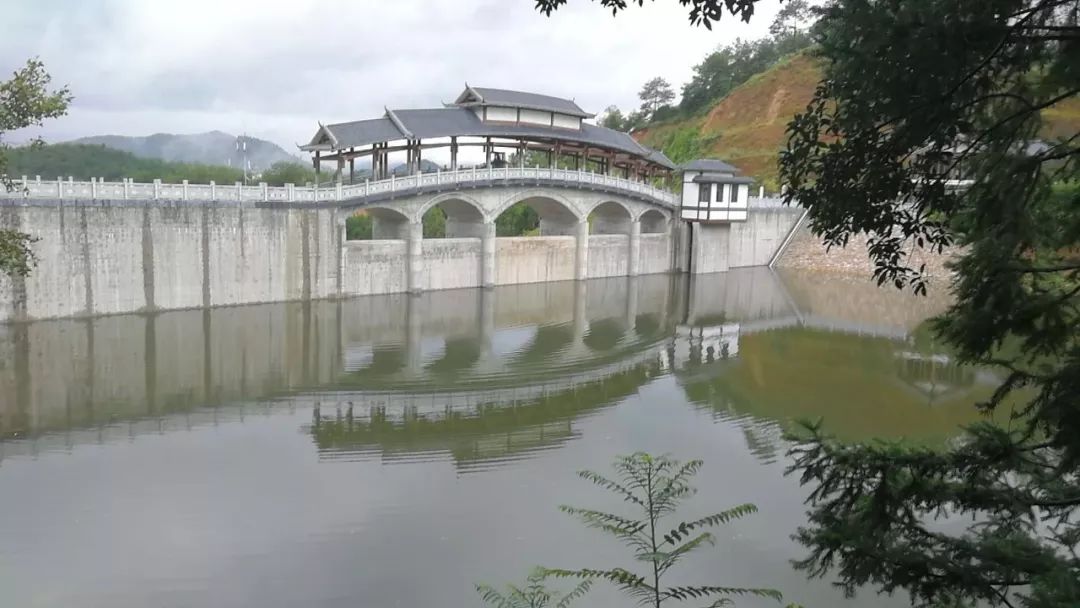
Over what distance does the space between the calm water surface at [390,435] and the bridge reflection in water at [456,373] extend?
8cm

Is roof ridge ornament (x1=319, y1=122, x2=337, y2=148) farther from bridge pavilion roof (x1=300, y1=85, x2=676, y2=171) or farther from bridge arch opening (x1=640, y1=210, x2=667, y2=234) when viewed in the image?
bridge arch opening (x1=640, y1=210, x2=667, y2=234)

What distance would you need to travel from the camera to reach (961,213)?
449 centimetres

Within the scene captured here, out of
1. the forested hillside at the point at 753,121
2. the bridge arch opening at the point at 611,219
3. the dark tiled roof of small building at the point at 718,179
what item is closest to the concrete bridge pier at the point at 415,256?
the bridge arch opening at the point at 611,219

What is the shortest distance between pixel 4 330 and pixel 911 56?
21.2m

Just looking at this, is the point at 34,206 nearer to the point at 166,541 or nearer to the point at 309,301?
the point at 309,301

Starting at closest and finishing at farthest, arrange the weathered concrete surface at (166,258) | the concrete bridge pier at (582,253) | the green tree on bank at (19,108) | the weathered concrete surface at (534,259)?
the green tree on bank at (19,108) < the weathered concrete surface at (166,258) < the weathered concrete surface at (534,259) < the concrete bridge pier at (582,253)

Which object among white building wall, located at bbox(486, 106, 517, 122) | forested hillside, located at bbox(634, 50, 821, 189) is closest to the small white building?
white building wall, located at bbox(486, 106, 517, 122)

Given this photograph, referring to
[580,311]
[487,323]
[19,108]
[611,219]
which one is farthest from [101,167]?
[19,108]

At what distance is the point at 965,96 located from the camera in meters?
3.88

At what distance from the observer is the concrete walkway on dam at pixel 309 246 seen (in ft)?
65.0

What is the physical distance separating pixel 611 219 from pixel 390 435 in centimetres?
2465

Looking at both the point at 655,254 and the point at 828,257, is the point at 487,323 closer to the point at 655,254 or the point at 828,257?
the point at 655,254

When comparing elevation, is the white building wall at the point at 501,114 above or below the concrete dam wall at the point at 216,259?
above

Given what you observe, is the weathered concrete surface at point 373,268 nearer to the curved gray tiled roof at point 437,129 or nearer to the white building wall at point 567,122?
the curved gray tiled roof at point 437,129
